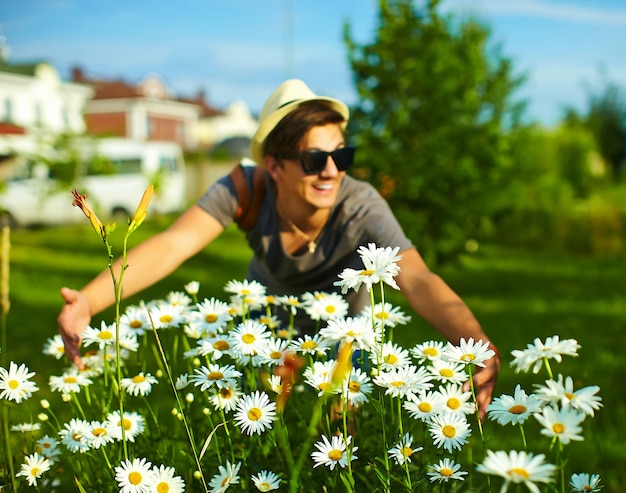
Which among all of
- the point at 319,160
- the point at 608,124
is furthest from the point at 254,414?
the point at 608,124

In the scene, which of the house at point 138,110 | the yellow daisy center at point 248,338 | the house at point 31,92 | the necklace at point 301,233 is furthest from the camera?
the house at point 138,110

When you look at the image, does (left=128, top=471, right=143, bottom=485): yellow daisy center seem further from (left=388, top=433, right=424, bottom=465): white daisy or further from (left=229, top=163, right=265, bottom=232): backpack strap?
(left=229, top=163, right=265, bottom=232): backpack strap

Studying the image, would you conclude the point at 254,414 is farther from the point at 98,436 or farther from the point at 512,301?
the point at 512,301

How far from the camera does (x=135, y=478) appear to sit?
4.85ft

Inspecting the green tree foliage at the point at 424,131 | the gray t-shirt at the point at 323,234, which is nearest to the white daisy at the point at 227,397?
the gray t-shirt at the point at 323,234

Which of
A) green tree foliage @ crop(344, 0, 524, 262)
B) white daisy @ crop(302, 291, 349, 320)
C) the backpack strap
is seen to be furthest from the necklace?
green tree foliage @ crop(344, 0, 524, 262)

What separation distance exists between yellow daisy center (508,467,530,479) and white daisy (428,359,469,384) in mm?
561

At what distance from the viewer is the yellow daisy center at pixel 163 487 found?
1496 mm

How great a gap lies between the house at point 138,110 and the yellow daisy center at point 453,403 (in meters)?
45.4

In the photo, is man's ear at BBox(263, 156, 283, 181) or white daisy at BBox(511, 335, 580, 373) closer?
white daisy at BBox(511, 335, 580, 373)

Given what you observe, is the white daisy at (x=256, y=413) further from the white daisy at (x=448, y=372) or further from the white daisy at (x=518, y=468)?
the white daisy at (x=518, y=468)

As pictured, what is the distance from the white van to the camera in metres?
18.6

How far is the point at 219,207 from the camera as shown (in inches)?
112

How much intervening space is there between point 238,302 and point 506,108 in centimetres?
1220
